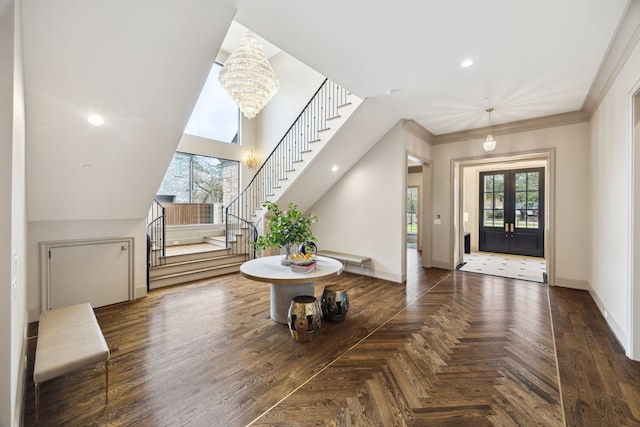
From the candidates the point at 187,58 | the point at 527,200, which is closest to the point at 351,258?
the point at 187,58

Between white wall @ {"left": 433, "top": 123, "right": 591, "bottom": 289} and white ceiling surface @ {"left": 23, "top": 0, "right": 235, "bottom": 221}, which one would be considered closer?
white ceiling surface @ {"left": 23, "top": 0, "right": 235, "bottom": 221}

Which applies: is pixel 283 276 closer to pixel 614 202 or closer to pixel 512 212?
pixel 614 202

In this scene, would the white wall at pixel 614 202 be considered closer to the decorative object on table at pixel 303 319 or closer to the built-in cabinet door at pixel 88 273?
the decorative object on table at pixel 303 319

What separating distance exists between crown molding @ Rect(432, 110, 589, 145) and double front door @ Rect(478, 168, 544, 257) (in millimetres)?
3430

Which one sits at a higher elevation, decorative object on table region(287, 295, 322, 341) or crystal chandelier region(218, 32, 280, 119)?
crystal chandelier region(218, 32, 280, 119)

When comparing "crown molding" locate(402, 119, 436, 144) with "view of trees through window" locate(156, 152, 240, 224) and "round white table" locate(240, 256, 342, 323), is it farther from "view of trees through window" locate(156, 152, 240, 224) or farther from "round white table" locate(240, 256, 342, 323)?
"view of trees through window" locate(156, 152, 240, 224)

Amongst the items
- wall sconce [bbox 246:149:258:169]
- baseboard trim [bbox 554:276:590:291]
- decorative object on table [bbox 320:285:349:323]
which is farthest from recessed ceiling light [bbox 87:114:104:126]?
baseboard trim [bbox 554:276:590:291]

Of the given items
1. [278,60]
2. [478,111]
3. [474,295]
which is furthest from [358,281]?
[278,60]

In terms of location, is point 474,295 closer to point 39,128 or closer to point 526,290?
point 526,290

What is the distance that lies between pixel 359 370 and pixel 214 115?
7.32 m

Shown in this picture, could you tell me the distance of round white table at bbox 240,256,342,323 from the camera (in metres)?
2.93

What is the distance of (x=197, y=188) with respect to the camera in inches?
286

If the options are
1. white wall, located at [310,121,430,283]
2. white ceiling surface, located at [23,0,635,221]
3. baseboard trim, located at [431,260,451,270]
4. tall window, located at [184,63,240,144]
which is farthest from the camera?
tall window, located at [184,63,240,144]

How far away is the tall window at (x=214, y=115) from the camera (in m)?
7.16
